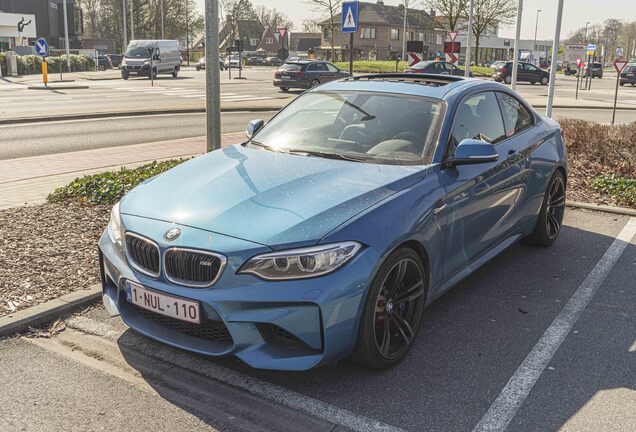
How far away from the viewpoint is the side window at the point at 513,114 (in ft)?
17.4

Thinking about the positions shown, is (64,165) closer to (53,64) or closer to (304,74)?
(304,74)

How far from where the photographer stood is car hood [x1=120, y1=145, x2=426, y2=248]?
10.8 ft

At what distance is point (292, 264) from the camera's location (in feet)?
10.4

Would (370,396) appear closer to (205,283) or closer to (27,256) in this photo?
(205,283)

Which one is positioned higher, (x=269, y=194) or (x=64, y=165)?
(x=269, y=194)

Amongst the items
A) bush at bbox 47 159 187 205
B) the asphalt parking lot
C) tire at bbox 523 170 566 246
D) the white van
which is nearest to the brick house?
the white van

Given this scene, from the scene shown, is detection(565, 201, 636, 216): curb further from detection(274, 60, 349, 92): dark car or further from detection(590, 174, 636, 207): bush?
detection(274, 60, 349, 92): dark car

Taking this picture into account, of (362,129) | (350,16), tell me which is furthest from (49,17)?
(362,129)

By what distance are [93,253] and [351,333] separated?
2.94 metres

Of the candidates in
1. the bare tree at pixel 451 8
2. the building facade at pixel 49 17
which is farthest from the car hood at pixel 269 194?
the building facade at pixel 49 17

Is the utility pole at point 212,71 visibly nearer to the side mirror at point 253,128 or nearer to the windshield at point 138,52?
the side mirror at point 253,128

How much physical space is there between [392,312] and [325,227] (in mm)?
711

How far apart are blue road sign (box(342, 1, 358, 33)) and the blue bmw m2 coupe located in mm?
8122

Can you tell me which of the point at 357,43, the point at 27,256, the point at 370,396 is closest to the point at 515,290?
the point at 370,396
